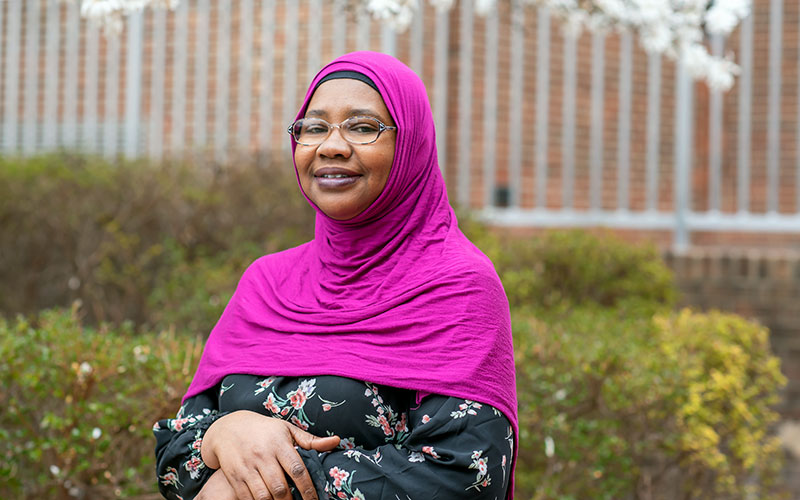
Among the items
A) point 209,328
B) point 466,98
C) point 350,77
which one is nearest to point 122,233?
point 209,328

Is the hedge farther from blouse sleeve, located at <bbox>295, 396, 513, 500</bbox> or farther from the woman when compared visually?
blouse sleeve, located at <bbox>295, 396, 513, 500</bbox>

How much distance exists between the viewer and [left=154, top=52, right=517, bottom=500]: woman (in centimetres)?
189

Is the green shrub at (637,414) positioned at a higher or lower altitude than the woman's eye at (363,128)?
lower

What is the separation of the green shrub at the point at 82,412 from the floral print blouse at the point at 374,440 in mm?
800

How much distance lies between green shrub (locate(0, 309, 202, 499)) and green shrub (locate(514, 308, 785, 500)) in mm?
1351

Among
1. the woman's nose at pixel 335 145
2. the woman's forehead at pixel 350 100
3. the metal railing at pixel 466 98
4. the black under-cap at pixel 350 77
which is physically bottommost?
the woman's nose at pixel 335 145

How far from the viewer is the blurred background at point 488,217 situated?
346 cm

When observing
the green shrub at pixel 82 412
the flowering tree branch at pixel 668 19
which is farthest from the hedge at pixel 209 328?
the flowering tree branch at pixel 668 19

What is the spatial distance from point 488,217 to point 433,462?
203 inches

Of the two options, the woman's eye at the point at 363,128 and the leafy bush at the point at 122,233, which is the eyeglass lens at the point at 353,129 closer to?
the woman's eye at the point at 363,128

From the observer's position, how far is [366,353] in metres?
1.99

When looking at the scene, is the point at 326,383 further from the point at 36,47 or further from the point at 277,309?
the point at 36,47

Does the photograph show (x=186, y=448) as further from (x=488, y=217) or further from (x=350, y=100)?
(x=488, y=217)

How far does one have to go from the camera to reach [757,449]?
413 cm
